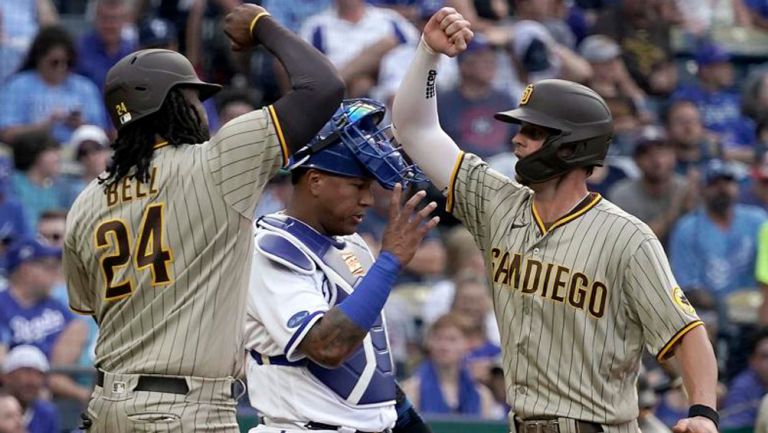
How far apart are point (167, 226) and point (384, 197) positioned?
219 inches

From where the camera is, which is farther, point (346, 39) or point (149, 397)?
point (346, 39)

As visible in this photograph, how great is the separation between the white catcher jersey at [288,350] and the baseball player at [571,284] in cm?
50

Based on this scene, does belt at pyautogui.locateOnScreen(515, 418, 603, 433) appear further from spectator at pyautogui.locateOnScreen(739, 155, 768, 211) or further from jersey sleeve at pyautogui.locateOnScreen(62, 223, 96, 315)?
spectator at pyautogui.locateOnScreen(739, 155, 768, 211)

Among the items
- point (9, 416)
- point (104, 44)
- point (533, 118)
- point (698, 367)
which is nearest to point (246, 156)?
point (533, 118)

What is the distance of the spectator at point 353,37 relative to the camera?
1103cm

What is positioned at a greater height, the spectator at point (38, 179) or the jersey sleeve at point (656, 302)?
the jersey sleeve at point (656, 302)

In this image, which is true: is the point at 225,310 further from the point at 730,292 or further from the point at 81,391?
the point at 730,292

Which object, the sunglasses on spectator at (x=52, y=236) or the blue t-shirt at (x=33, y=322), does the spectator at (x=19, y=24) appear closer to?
the sunglasses on spectator at (x=52, y=236)

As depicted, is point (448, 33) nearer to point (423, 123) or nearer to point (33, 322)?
point (423, 123)

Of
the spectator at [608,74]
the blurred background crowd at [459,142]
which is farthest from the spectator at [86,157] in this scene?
the spectator at [608,74]

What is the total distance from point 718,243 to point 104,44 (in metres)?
4.49

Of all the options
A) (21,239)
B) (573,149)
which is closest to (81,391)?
(21,239)

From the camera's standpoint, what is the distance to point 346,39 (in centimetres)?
1112

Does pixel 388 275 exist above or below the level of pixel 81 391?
above
